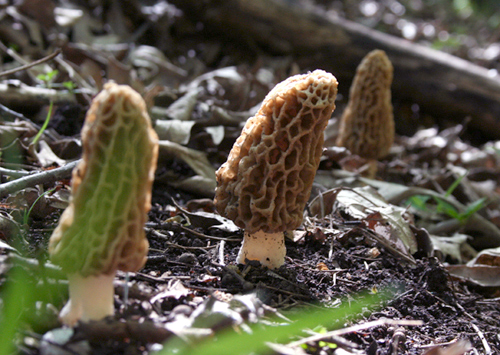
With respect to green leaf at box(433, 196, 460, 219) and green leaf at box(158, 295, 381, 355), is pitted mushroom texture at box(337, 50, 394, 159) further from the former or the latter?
green leaf at box(158, 295, 381, 355)

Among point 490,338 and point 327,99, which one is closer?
point 327,99

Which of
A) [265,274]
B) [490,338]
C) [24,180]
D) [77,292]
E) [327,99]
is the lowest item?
[490,338]

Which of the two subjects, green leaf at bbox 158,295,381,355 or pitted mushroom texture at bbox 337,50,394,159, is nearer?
green leaf at bbox 158,295,381,355

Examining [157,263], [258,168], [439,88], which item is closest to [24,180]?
[157,263]

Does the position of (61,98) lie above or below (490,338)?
above

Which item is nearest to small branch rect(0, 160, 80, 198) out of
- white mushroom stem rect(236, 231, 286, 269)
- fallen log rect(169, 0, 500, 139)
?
white mushroom stem rect(236, 231, 286, 269)

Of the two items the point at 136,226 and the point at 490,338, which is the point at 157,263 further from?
the point at 490,338

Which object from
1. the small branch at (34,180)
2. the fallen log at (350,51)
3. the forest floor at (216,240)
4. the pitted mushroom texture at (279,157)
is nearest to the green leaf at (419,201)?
the forest floor at (216,240)
